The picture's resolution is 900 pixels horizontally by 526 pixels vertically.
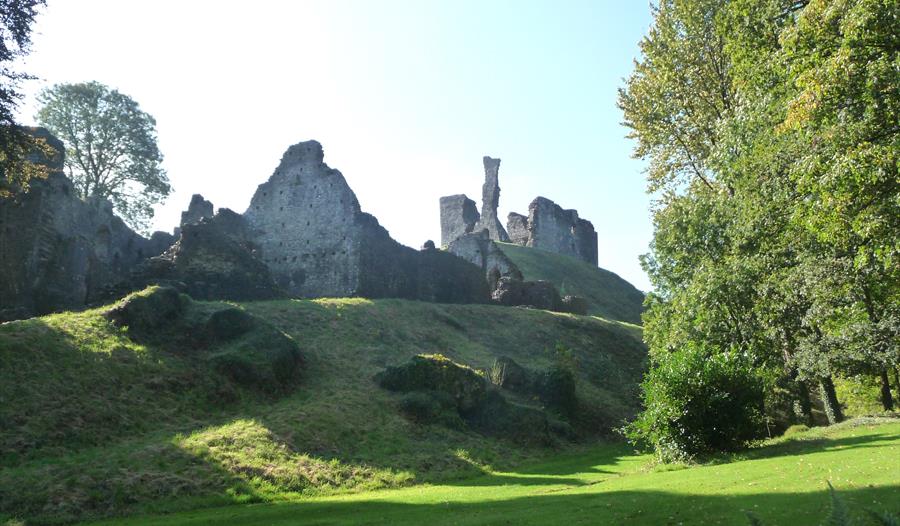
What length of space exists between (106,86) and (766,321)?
57.6m

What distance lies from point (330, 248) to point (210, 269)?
11350 millimetres

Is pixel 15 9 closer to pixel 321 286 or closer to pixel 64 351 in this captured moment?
pixel 64 351

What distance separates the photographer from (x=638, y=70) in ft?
104

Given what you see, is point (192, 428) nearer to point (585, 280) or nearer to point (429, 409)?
point (429, 409)

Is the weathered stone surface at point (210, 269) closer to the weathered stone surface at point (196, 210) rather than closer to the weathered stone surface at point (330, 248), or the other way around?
the weathered stone surface at point (330, 248)

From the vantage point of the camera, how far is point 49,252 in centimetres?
3225

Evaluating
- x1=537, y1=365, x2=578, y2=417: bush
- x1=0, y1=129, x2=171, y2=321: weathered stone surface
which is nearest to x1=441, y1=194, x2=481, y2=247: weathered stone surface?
x1=0, y1=129, x2=171, y2=321: weathered stone surface

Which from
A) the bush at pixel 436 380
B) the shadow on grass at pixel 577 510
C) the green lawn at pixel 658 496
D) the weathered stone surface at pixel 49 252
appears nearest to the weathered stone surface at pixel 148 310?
the weathered stone surface at pixel 49 252

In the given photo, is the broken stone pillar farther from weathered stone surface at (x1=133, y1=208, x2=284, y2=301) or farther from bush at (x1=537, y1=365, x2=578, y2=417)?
bush at (x1=537, y1=365, x2=578, y2=417)

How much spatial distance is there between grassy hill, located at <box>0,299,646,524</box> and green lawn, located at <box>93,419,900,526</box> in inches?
65.6

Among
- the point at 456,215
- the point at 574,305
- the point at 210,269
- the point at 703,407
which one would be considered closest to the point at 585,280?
the point at 456,215

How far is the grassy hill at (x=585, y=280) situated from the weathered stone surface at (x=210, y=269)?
116 feet

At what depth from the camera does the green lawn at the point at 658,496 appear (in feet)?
34.5

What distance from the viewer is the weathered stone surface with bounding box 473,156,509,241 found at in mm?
89375
